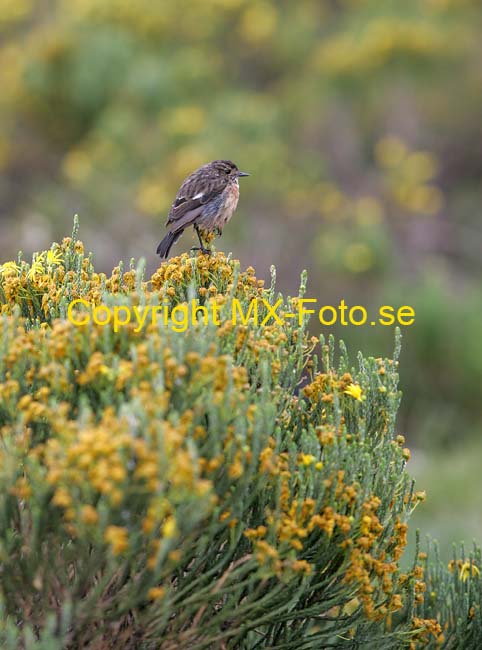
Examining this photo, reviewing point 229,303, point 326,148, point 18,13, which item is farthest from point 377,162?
point 229,303

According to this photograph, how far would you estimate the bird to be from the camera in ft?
17.5

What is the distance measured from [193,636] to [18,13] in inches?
756

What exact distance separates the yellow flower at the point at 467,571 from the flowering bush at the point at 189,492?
495mm

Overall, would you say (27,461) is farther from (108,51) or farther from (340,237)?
(108,51)

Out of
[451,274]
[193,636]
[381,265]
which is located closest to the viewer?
[193,636]

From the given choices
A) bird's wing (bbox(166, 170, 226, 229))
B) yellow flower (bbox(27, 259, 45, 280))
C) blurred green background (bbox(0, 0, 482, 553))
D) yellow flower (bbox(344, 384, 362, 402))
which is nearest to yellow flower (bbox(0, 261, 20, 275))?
yellow flower (bbox(27, 259, 45, 280))

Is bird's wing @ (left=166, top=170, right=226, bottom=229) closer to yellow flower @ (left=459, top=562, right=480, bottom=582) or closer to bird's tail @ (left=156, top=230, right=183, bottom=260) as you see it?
bird's tail @ (left=156, top=230, right=183, bottom=260)

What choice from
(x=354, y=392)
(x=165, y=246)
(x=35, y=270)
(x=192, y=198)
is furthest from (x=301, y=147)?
(x=354, y=392)

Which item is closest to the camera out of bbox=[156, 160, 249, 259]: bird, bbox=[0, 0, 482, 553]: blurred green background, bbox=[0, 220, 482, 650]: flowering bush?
bbox=[0, 220, 482, 650]: flowering bush

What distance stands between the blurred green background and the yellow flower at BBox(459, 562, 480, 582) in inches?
184

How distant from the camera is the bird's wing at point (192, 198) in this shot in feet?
17.7

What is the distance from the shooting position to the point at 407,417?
10992 mm

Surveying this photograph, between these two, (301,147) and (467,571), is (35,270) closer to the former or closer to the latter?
(467,571)

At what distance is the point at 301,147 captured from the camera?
51.3 ft
